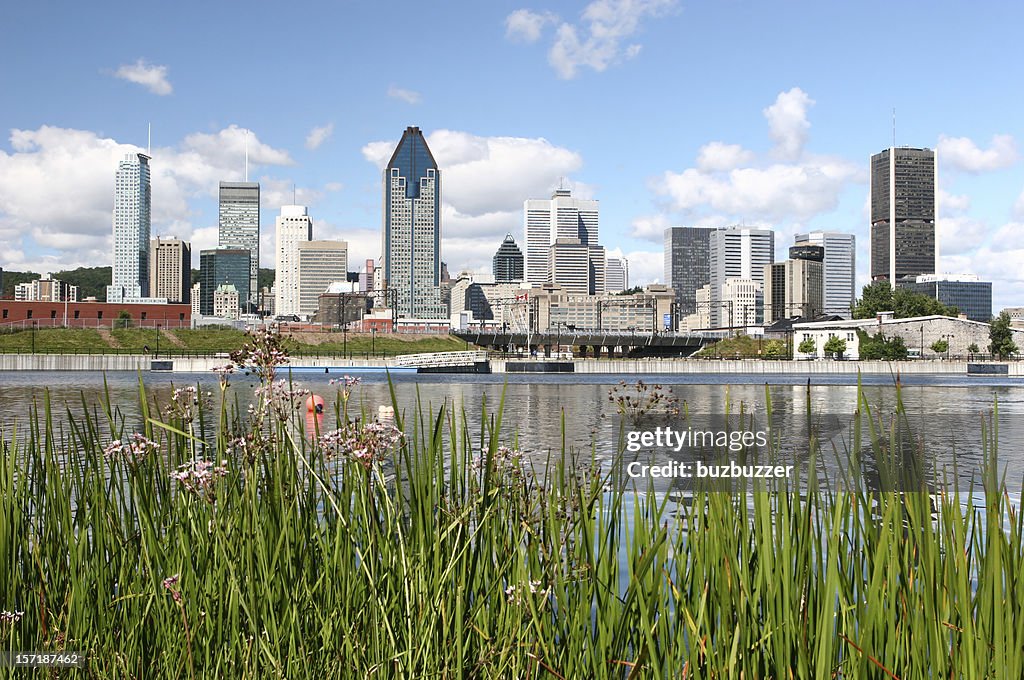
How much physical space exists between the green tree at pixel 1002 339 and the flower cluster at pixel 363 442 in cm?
10835

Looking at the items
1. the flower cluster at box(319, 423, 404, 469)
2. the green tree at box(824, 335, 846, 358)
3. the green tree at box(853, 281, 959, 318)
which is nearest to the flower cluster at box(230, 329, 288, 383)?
the flower cluster at box(319, 423, 404, 469)

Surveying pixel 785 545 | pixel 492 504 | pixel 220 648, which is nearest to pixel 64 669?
pixel 220 648

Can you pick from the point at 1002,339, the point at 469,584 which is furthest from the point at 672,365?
the point at 469,584

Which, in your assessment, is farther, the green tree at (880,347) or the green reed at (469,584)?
the green tree at (880,347)

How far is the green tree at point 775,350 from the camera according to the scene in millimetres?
108375

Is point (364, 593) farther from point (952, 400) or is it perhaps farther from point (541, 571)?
point (952, 400)

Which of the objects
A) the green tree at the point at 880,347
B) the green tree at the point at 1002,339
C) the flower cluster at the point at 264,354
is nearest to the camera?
the flower cluster at the point at 264,354

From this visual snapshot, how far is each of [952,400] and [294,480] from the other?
136 ft

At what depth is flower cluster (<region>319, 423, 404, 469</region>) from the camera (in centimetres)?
281

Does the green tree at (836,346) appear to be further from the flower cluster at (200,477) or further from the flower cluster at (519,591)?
the flower cluster at (200,477)

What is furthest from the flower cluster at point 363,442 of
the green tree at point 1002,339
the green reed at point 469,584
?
the green tree at point 1002,339

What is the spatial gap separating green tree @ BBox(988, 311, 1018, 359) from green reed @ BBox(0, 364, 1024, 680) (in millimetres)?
107687

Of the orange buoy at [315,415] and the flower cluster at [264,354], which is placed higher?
the flower cluster at [264,354]

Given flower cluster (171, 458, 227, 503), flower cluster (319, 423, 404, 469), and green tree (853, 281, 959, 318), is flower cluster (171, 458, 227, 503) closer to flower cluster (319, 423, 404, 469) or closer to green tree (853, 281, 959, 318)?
flower cluster (319, 423, 404, 469)
